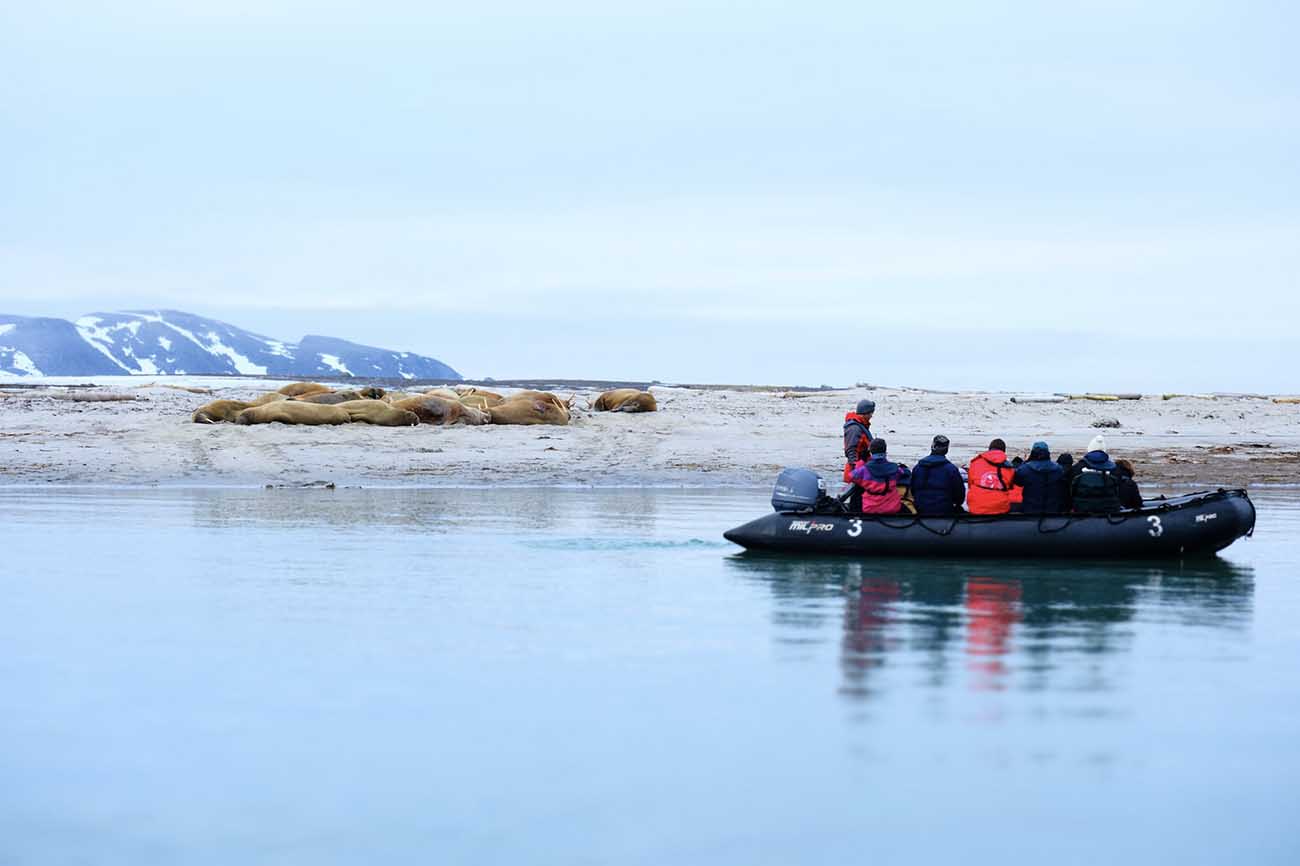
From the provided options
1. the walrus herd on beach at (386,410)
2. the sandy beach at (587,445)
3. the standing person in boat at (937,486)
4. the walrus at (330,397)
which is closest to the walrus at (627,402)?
the sandy beach at (587,445)

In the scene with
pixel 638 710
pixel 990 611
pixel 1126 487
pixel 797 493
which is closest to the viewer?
pixel 638 710

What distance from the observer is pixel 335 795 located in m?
6.57

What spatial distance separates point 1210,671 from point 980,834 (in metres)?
4.06

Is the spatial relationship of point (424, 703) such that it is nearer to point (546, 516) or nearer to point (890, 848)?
point (890, 848)

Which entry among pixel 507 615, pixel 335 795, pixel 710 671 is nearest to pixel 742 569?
pixel 507 615

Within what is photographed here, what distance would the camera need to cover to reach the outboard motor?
1568cm

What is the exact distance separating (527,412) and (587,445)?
9.91ft

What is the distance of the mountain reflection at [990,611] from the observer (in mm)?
9289

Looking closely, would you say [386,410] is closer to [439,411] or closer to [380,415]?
[380,415]

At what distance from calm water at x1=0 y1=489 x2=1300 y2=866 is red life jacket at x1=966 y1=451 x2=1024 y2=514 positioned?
0.67m

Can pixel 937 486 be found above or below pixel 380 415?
below

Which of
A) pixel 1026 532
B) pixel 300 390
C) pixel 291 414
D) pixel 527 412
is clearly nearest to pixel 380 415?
pixel 291 414

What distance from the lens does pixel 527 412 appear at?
3142 cm

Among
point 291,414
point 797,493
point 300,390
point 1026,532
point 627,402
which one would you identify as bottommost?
point 1026,532
